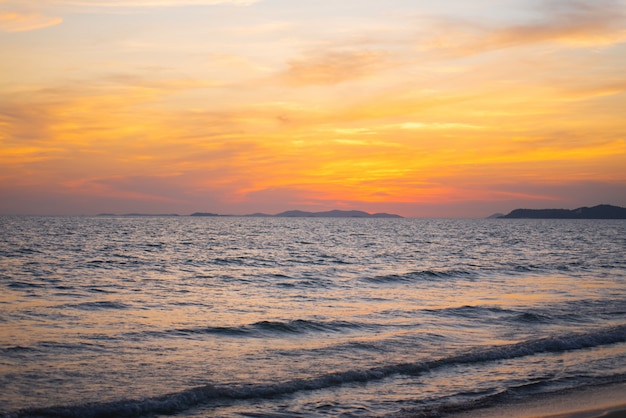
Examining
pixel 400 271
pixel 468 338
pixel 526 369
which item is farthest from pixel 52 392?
pixel 400 271

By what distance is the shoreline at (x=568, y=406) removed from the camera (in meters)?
10.2

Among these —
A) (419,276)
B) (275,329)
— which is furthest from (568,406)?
(419,276)

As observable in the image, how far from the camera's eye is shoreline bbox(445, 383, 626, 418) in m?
10.2

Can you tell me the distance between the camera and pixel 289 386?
1192 cm

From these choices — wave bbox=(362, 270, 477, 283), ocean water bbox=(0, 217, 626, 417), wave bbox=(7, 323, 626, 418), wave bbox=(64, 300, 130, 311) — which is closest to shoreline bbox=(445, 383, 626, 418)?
ocean water bbox=(0, 217, 626, 417)

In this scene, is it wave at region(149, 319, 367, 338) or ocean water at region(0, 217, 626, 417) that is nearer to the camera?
ocean water at region(0, 217, 626, 417)

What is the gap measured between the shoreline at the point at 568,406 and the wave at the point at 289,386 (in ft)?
9.47

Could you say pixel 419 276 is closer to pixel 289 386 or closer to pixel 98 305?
pixel 98 305

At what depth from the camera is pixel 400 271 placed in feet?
129

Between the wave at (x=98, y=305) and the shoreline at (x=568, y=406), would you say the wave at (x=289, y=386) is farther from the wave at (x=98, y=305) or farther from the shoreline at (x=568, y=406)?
the wave at (x=98, y=305)

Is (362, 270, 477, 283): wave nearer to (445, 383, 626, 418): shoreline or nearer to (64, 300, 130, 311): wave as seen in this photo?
(64, 300, 130, 311): wave

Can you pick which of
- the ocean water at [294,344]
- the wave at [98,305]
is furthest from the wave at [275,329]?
the wave at [98,305]

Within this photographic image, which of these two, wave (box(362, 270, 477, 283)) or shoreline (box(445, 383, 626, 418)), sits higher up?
shoreline (box(445, 383, 626, 418))

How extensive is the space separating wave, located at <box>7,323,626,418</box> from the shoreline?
2.89 m
